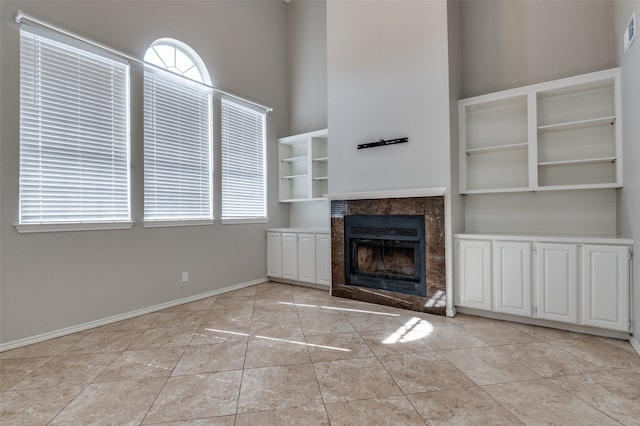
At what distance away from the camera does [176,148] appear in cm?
390

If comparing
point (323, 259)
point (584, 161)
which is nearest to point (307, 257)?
point (323, 259)

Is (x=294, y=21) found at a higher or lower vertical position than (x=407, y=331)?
higher

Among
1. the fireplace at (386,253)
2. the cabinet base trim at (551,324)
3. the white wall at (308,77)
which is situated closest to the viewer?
the cabinet base trim at (551,324)

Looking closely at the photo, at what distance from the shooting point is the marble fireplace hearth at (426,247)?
11.0ft

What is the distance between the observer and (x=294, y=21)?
215 inches

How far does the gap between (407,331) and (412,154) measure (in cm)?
198

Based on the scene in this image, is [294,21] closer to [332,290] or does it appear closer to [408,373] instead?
[332,290]

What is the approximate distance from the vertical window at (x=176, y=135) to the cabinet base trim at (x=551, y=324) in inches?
141

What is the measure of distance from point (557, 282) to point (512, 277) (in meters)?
0.36

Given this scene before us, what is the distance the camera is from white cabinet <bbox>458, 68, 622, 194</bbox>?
300cm

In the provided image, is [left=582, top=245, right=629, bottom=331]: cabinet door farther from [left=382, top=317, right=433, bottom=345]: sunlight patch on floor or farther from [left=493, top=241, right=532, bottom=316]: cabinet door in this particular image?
[left=382, top=317, right=433, bottom=345]: sunlight patch on floor

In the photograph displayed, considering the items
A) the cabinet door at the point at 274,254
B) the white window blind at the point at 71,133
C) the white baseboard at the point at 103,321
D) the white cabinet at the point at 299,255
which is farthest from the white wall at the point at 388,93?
the white window blind at the point at 71,133

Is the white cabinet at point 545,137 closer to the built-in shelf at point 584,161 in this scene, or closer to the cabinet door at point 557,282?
the built-in shelf at point 584,161

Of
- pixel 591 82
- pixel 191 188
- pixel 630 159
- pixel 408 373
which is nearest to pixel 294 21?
pixel 191 188
